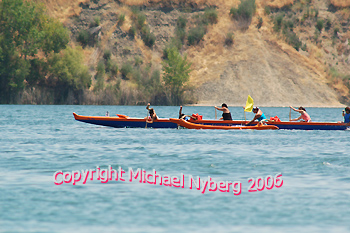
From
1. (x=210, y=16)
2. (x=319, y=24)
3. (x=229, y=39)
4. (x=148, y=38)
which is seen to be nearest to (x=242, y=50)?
(x=229, y=39)

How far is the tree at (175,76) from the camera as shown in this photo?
7775cm

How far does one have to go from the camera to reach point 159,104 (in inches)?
3054

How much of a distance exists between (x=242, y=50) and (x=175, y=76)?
599 inches

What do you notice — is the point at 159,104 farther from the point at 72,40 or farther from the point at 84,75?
the point at 72,40

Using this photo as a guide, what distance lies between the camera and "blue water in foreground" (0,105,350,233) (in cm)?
1035

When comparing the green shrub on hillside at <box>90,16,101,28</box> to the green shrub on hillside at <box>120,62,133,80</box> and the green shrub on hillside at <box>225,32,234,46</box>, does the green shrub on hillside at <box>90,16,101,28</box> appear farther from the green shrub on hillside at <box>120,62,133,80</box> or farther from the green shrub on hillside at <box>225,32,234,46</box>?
the green shrub on hillside at <box>225,32,234,46</box>

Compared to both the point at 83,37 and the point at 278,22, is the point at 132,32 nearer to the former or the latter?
the point at 83,37

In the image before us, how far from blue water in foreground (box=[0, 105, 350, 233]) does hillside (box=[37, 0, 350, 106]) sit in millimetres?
55971

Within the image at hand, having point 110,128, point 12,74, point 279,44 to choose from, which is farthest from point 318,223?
point 279,44

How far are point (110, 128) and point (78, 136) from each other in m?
5.97

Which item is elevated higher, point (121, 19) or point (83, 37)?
point (121, 19)

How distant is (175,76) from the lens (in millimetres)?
77500

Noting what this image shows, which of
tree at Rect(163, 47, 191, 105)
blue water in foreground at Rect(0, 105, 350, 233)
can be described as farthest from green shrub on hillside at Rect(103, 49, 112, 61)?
blue water in foreground at Rect(0, 105, 350, 233)

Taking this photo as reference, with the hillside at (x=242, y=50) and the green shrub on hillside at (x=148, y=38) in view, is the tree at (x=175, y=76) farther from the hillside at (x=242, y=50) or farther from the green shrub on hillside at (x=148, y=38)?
the green shrub on hillside at (x=148, y=38)
